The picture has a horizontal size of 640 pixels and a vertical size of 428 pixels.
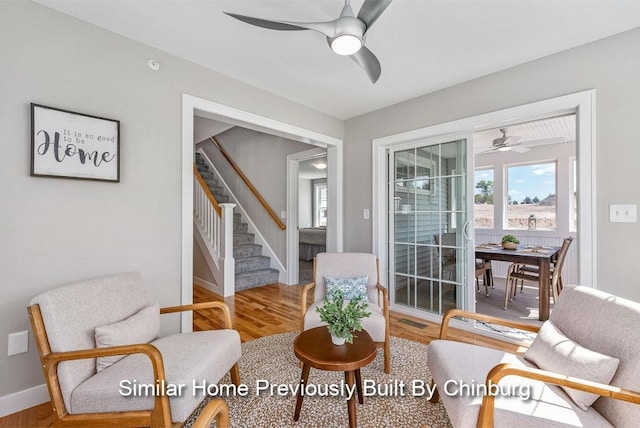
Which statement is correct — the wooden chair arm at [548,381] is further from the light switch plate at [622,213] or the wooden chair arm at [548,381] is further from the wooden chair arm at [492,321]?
the light switch plate at [622,213]

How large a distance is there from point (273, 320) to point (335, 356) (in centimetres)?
185

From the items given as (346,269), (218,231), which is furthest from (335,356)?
(218,231)

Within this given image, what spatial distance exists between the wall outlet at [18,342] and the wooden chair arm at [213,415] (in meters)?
1.66

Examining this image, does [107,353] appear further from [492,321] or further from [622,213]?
[622,213]

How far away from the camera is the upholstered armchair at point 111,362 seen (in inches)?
50.6

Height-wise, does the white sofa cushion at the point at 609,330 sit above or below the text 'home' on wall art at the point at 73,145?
below

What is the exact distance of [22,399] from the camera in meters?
1.76

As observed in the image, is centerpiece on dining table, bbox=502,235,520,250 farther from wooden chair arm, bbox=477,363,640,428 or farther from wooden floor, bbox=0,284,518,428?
wooden chair arm, bbox=477,363,640,428

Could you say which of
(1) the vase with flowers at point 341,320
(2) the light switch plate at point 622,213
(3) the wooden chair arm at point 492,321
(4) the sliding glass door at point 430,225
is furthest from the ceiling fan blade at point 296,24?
(2) the light switch plate at point 622,213

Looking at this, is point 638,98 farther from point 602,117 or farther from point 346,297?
point 346,297

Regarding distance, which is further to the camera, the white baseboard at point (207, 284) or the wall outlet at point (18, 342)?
the white baseboard at point (207, 284)

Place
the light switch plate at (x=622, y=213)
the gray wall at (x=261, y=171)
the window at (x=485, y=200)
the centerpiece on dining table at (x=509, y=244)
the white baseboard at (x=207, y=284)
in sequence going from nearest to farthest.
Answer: the light switch plate at (x=622, y=213) → the centerpiece on dining table at (x=509, y=244) → the white baseboard at (x=207, y=284) → the gray wall at (x=261, y=171) → the window at (x=485, y=200)

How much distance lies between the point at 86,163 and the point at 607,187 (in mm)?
3818

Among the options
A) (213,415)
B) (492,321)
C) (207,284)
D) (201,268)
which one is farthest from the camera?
(201,268)
